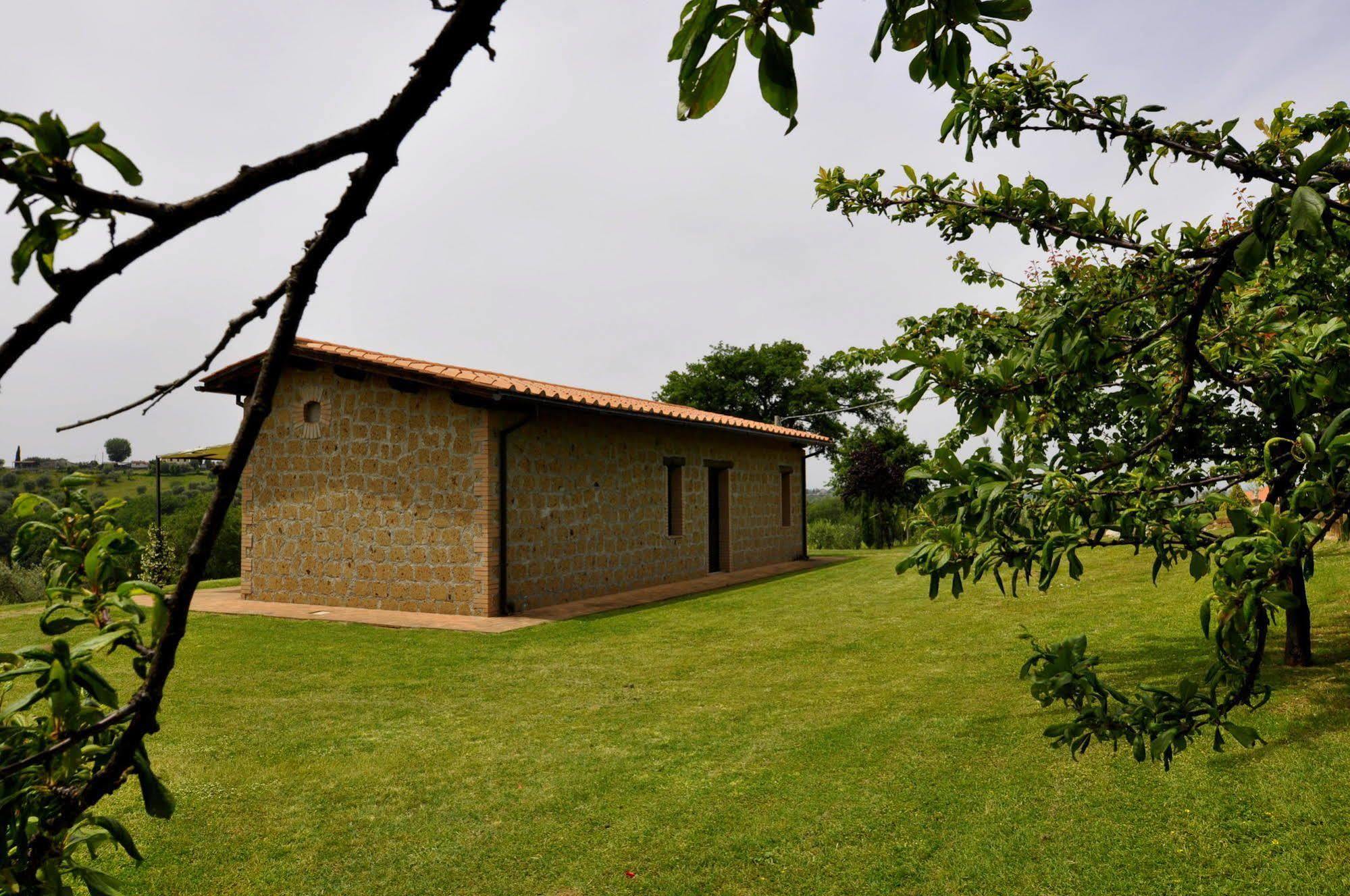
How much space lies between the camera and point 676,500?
14211 millimetres

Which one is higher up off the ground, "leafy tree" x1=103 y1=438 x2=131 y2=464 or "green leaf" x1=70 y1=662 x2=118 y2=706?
"leafy tree" x1=103 y1=438 x2=131 y2=464

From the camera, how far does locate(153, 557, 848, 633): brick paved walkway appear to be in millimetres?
9508

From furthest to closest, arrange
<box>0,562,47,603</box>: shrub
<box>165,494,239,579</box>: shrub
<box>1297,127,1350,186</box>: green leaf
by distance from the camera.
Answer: <box>165,494,239,579</box>: shrub → <box>0,562,47,603</box>: shrub → <box>1297,127,1350,186</box>: green leaf

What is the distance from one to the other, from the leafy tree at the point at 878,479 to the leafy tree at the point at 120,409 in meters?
21.5

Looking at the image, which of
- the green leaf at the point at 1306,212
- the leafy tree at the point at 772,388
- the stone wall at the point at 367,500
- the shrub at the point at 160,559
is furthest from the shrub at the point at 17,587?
the leafy tree at the point at 772,388

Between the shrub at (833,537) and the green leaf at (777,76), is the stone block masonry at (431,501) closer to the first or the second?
the green leaf at (777,76)

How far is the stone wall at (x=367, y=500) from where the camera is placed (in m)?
10.3

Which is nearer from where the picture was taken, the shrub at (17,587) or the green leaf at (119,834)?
the green leaf at (119,834)

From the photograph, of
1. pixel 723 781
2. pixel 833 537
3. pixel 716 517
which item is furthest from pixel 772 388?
pixel 723 781

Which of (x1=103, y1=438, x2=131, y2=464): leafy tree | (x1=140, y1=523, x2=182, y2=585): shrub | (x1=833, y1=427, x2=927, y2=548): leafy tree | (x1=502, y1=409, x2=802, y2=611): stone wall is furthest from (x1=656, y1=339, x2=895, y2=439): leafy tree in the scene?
(x1=103, y1=438, x2=131, y2=464): leafy tree

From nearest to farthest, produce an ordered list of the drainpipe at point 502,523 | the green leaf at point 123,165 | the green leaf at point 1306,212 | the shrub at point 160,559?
the green leaf at point 123,165, the green leaf at point 1306,212, the drainpipe at point 502,523, the shrub at point 160,559

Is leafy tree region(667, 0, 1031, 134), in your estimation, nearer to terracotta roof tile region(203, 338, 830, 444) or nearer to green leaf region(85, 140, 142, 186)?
green leaf region(85, 140, 142, 186)

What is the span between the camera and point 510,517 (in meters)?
10.4

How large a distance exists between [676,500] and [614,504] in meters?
2.02
